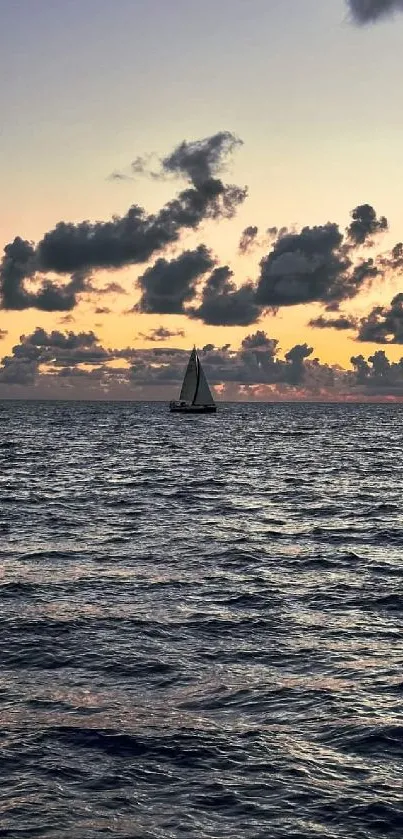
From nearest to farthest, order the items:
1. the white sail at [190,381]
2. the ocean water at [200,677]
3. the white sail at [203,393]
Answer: the ocean water at [200,677] → the white sail at [190,381] → the white sail at [203,393]

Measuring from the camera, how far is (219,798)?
1170 centimetres

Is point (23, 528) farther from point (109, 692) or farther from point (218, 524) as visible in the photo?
point (109, 692)

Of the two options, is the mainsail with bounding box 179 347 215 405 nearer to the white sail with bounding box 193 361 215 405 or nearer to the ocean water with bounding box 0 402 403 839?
the white sail with bounding box 193 361 215 405

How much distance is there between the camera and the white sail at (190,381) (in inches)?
6698

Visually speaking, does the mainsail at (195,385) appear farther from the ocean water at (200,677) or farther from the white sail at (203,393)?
the ocean water at (200,677)

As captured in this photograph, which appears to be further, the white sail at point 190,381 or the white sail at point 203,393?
the white sail at point 203,393

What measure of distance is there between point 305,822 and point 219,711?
4.04 m

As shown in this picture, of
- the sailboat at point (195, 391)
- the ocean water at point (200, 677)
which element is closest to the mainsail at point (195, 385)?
the sailboat at point (195, 391)

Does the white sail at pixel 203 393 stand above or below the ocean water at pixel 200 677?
above

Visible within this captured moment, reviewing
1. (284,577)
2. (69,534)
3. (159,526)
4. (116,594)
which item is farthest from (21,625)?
(159,526)

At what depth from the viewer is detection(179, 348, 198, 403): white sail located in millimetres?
170125

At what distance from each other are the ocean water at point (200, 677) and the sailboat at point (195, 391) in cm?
13227

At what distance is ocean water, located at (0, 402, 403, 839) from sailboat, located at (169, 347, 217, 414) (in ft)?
434

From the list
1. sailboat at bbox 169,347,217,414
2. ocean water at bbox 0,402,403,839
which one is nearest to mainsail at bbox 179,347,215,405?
sailboat at bbox 169,347,217,414
